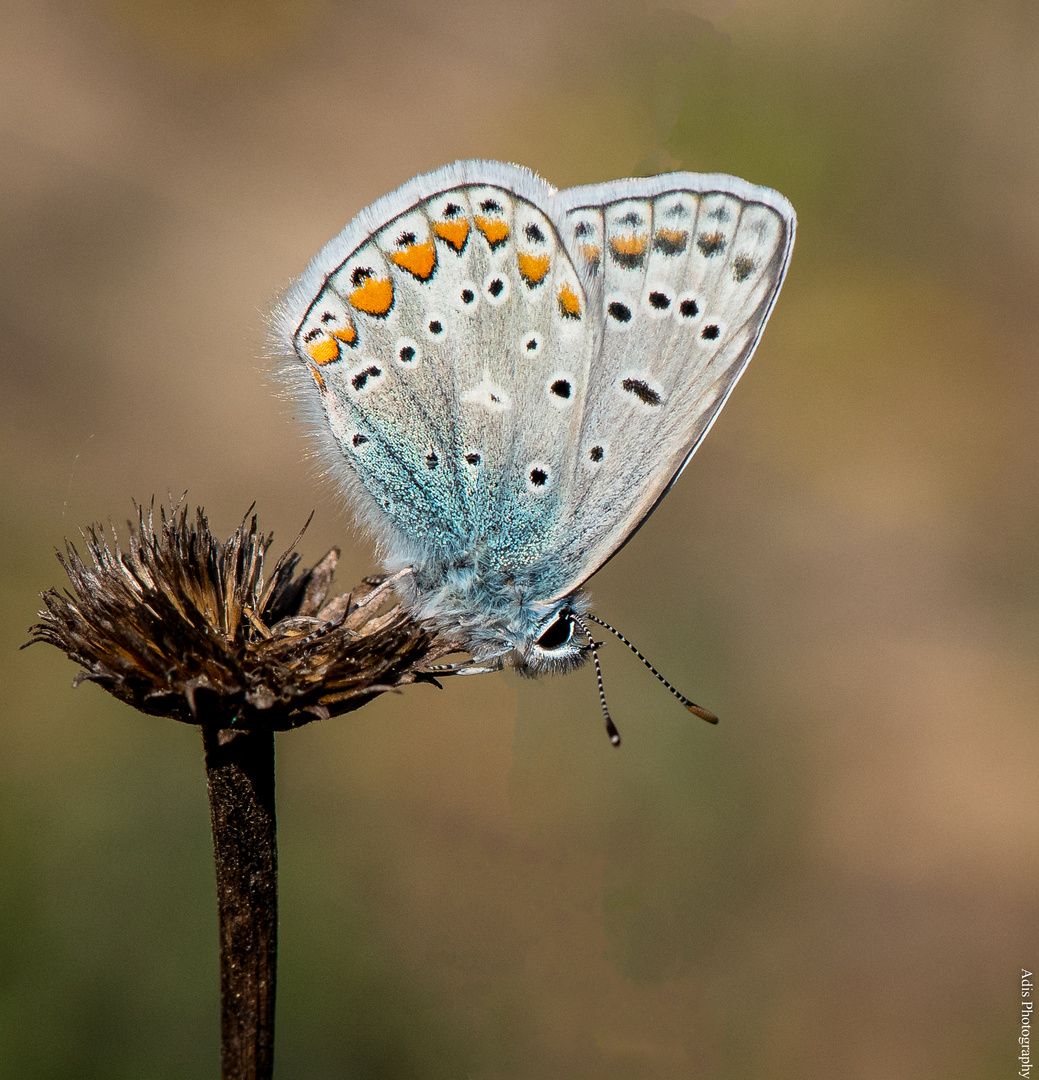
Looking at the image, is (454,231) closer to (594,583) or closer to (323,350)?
(323,350)

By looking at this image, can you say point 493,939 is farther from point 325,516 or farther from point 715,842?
point 325,516

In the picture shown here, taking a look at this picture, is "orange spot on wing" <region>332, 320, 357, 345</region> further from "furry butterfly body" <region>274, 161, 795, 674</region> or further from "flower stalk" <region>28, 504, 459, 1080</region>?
"flower stalk" <region>28, 504, 459, 1080</region>

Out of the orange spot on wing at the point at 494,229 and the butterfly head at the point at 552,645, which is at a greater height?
the orange spot on wing at the point at 494,229

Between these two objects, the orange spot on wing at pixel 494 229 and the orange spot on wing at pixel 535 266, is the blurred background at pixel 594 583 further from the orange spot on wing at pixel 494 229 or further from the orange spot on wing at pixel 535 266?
the orange spot on wing at pixel 535 266

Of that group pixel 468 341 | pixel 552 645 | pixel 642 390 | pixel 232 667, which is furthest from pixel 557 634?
pixel 232 667

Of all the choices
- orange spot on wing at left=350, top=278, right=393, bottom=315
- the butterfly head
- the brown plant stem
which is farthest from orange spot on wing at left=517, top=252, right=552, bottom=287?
the brown plant stem

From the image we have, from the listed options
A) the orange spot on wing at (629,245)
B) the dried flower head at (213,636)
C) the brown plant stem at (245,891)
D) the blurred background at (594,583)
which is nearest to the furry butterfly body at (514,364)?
the orange spot on wing at (629,245)
